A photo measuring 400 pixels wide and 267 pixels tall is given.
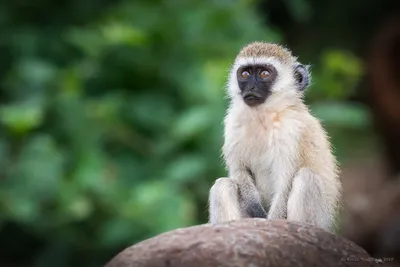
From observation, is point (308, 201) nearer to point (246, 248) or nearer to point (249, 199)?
point (249, 199)

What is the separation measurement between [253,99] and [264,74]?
0.25 metres

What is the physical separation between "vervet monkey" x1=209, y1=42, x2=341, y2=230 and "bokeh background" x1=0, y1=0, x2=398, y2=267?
352 centimetres

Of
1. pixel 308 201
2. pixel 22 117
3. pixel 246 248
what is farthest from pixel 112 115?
pixel 246 248

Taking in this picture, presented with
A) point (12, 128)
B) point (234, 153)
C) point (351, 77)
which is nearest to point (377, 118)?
point (351, 77)

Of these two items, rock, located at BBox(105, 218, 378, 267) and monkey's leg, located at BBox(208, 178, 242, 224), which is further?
monkey's leg, located at BBox(208, 178, 242, 224)

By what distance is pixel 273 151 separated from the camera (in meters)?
7.96

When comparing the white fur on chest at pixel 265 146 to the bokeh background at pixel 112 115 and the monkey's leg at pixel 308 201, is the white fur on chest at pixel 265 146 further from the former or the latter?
the bokeh background at pixel 112 115

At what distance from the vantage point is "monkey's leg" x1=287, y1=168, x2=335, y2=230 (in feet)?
25.1

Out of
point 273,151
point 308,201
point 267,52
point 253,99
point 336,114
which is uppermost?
point 336,114

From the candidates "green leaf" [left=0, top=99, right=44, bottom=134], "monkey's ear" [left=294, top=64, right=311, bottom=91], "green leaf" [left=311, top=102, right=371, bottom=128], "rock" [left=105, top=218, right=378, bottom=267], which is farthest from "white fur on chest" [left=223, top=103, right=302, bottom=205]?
"green leaf" [left=311, top=102, right=371, bottom=128]

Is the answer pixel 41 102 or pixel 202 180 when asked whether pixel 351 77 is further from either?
pixel 41 102

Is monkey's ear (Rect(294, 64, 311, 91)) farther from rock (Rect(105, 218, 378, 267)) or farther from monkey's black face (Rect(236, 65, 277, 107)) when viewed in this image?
rock (Rect(105, 218, 378, 267))

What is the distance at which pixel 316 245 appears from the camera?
6973mm

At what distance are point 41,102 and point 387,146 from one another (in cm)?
832
